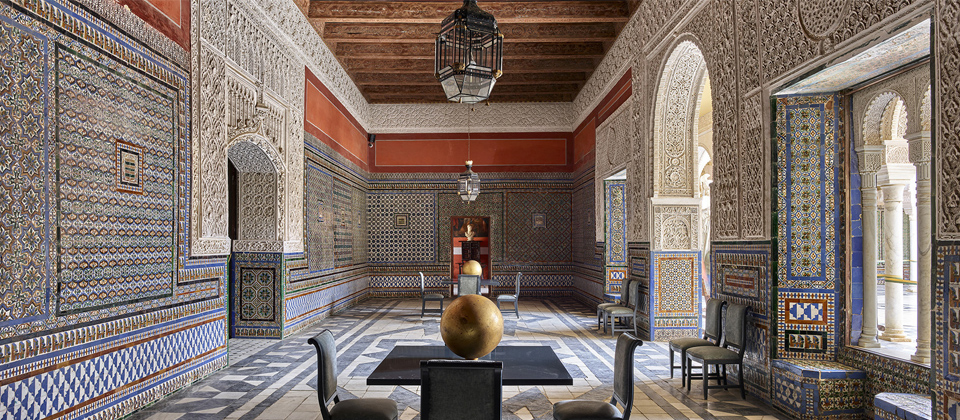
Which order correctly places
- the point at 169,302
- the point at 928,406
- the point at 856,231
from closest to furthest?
the point at 928,406, the point at 856,231, the point at 169,302

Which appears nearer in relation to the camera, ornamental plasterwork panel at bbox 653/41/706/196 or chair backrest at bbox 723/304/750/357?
chair backrest at bbox 723/304/750/357

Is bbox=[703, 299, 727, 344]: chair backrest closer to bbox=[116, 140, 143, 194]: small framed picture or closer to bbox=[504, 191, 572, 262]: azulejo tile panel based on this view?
bbox=[116, 140, 143, 194]: small framed picture

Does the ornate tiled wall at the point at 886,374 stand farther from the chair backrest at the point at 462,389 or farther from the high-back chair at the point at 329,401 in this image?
the high-back chair at the point at 329,401

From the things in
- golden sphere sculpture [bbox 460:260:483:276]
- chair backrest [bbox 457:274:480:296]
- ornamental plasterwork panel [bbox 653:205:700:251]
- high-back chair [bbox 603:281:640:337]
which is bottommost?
high-back chair [bbox 603:281:640:337]

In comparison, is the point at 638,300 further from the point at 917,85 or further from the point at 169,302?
the point at 169,302

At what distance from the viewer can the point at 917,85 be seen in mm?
3148

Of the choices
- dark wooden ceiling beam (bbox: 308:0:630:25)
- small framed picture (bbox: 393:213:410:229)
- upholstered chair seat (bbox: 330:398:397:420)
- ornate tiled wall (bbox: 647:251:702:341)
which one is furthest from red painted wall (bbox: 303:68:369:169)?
upholstered chair seat (bbox: 330:398:397:420)

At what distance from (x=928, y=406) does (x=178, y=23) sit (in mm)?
5242

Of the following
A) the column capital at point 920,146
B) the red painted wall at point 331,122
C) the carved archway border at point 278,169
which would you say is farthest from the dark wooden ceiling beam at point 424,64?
the column capital at point 920,146

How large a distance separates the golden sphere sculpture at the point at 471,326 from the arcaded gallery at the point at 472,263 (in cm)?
1

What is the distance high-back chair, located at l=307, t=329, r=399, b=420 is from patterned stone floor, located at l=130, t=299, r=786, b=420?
0.99 metres

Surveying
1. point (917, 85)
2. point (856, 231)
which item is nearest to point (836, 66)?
point (917, 85)

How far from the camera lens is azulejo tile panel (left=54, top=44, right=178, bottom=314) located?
10.1 feet

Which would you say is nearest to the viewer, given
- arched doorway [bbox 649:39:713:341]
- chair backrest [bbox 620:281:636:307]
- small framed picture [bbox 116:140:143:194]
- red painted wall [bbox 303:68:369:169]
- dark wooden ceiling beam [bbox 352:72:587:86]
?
small framed picture [bbox 116:140:143:194]
